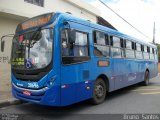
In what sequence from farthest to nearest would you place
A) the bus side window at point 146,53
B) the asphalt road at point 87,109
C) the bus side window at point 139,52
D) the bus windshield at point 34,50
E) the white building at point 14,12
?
the bus side window at point 146,53
the bus side window at point 139,52
the white building at point 14,12
the asphalt road at point 87,109
the bus windshield at point 34,50

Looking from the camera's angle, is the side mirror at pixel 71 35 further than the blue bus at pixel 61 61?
Yes

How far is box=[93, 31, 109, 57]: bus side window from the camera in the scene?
8.27 meters

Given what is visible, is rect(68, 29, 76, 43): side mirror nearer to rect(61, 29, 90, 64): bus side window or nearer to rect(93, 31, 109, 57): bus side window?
rect(61, 29, 90, 64): bus side window

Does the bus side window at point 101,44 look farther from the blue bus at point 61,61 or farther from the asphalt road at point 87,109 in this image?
the asphalt road at point 87,109

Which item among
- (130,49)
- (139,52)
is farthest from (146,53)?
(130,49)

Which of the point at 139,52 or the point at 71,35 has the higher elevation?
the point at 71,35

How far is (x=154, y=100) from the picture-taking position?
942cm

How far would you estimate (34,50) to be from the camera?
6.85m

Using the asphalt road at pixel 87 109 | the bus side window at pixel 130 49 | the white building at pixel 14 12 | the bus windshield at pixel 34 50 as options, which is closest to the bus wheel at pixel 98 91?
the asphalt road at pixel 87 109

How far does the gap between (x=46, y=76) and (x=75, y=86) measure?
38.6 inches

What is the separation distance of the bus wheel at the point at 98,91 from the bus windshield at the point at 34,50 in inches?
91.3

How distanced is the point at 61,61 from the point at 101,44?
8.32ft

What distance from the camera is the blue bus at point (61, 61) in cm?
646

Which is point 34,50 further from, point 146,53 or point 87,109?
point 146,53
